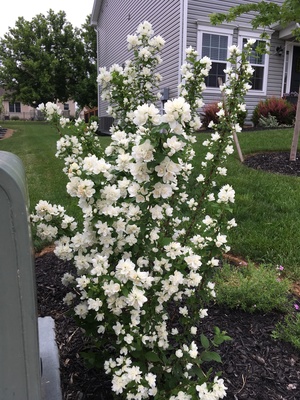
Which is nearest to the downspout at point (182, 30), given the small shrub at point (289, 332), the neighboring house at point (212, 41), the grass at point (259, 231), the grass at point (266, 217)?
the neighboring house at point (212, 41)

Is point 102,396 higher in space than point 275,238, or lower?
lower

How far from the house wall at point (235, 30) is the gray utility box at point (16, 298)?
11385 mm

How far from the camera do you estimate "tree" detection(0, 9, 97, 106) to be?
103 ft

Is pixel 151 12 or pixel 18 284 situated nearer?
pixel 18 284

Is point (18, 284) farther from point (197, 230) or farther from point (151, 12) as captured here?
point (151, 12)

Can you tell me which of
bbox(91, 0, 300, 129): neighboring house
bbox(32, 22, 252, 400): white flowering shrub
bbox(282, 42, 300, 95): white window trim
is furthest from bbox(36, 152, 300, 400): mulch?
bbox(282, 42, 300, 95): white window trim

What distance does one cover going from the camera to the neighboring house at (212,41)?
37.5ft

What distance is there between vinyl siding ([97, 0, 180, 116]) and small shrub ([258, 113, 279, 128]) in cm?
274

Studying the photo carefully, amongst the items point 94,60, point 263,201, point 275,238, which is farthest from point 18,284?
point 94,60

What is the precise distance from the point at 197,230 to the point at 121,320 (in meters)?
0.77

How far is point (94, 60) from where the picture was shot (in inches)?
1325

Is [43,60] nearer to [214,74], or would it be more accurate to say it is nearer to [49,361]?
[214,74]

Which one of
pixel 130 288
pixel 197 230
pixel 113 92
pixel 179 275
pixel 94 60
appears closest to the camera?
pixel 130 288

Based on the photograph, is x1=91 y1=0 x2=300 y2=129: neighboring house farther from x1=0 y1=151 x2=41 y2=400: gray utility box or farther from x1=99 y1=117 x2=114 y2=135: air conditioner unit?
x1=0 y1=151 x2=41 y2=400: gray utility box
